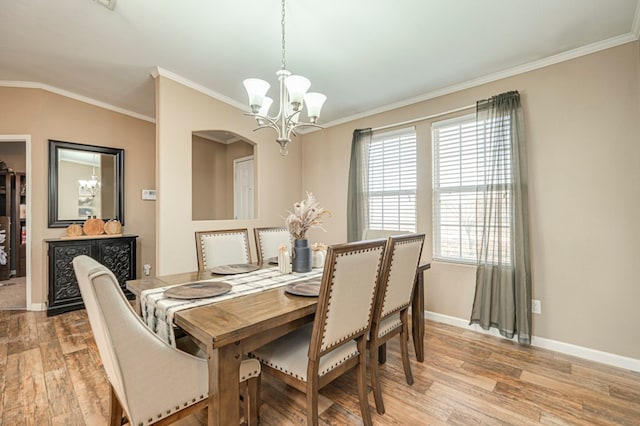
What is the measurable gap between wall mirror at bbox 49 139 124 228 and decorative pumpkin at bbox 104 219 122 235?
198mm

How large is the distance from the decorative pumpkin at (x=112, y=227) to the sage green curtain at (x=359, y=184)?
320cm

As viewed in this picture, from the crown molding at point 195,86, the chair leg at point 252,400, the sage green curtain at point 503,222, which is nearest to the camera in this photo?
the chair leg at point 252,400

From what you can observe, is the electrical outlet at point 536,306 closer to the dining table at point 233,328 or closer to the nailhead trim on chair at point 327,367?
the nailhead trim on chair at point 327,367

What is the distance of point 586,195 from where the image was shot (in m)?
2.39

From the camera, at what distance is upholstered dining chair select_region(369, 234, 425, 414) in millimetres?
1690

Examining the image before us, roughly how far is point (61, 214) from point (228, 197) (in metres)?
2.51

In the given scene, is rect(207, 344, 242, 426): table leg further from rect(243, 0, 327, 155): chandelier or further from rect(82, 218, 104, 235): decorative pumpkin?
rect(82, 218, 104, 235): decorative pumpkin

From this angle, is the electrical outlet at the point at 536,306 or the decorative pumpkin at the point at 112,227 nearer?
the electrical outlet at the point at 536,306

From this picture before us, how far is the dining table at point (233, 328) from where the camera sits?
43.8 inches

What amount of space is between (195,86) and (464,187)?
10.5 feet

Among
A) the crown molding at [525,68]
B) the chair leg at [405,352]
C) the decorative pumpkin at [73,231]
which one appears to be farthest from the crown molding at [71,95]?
the chair leg at [405,352]

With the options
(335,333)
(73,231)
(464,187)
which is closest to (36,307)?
(73,231)

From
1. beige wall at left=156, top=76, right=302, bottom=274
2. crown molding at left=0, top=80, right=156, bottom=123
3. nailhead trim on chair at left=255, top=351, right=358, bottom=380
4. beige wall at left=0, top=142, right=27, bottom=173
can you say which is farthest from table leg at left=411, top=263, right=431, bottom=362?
beige wall at left=0, top=142, right=27, bottom=173

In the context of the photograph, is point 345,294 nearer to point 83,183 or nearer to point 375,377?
point 375,377
